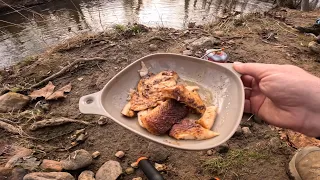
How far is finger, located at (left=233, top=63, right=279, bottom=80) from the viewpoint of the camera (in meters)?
2.27

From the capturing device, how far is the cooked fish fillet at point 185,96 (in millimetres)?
2137

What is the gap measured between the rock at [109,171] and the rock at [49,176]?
0.27m

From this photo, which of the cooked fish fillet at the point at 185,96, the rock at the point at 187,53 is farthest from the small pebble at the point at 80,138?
the rock at the point at 187,53

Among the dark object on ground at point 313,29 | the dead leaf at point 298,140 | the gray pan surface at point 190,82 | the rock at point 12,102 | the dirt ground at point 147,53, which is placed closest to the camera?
the gray pan surface at point 190,82

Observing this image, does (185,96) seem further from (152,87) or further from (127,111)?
(127,111)

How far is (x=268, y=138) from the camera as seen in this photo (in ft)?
10.5

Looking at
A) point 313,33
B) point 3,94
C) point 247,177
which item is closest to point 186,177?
point 247,177

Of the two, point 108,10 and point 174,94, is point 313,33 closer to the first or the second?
point 174,94

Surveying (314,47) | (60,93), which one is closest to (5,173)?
(60,93)

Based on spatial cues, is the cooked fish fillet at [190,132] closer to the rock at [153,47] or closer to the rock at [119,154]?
the rock at [119,154]

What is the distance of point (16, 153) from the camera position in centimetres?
298

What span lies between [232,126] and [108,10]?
725 cm

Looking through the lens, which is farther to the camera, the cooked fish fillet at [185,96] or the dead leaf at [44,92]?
the dead leaf at [44,92]

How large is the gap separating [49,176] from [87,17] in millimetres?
6054
